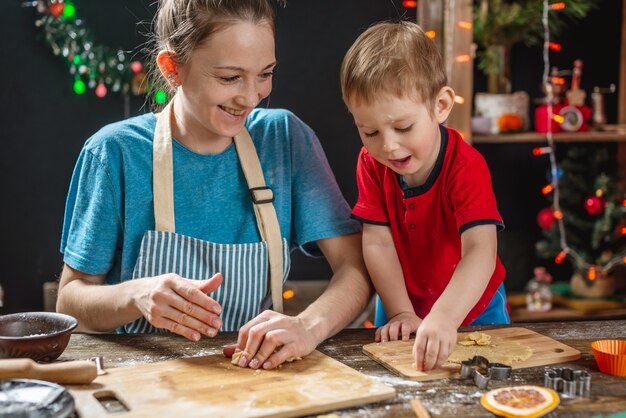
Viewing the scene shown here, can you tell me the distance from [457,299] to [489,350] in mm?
119

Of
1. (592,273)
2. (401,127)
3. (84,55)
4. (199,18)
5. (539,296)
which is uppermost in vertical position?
(84,55)

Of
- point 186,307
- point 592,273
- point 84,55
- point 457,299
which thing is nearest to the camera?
point 186,307

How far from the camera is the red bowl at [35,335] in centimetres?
140

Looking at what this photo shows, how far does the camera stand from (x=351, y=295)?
5.89ft

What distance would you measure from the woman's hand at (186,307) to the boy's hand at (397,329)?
347 mm

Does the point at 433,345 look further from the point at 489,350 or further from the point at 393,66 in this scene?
the point at 393,66

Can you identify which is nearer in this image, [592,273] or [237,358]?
[237,358]

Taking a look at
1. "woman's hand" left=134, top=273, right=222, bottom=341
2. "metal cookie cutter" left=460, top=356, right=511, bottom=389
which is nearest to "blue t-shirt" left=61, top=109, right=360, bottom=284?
"woman's hand" left=134, top=273, right=222, bottom=341

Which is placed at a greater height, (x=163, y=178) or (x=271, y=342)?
(x=163, y=178)

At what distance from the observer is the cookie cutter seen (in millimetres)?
1312

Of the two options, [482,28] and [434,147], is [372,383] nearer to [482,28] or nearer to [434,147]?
[434,147]

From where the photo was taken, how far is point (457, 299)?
5.24 feet

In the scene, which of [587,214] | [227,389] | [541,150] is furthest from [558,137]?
[227,389]

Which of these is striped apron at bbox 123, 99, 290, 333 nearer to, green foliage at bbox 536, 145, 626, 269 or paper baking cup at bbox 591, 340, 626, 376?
paper baking cup at bbox 591, 340, 626, 376
